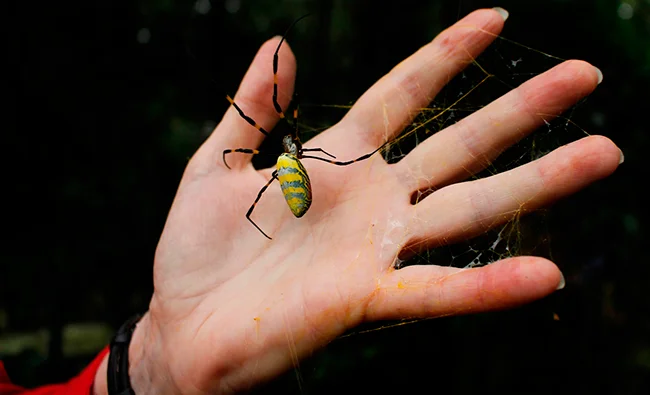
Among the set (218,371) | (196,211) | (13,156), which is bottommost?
(218,371)

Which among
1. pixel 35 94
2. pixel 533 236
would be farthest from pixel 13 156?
pixel 533 236

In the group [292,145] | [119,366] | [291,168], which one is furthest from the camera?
[292,145]

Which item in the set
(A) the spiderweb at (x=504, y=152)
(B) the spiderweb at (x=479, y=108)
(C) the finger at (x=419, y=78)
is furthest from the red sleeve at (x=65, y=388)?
(C) the finger at (x=419, y=78)

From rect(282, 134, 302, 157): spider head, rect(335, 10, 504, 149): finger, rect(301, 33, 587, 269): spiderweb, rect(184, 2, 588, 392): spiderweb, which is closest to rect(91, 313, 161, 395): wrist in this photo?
rect(184, 2, 588, 392): spiderweb

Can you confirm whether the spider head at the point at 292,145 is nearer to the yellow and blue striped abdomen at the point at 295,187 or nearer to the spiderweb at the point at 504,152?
the yellow and blue striped abdomen at the point at 295,187

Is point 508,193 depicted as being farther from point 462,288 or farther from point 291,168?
point 291,168

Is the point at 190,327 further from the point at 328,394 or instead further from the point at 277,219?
the point at 328,394

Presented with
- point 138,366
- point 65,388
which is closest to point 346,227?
point 138,366
